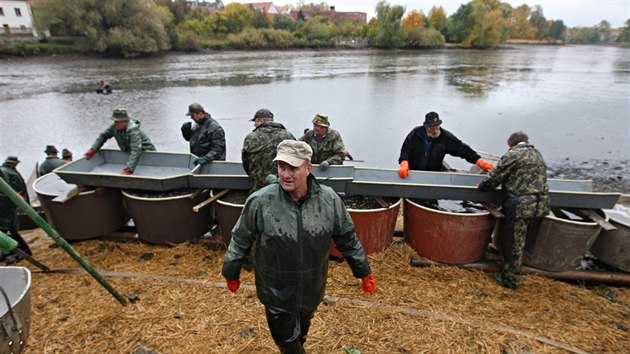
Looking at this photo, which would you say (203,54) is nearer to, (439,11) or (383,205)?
(383,205)

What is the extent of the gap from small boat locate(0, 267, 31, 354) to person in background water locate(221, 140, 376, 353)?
1167 mm

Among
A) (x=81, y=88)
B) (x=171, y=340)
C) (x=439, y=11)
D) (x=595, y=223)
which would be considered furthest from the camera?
(x=439, y=11)

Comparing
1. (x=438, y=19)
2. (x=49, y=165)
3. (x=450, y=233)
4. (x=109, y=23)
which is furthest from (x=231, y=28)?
(x=450, y=233)

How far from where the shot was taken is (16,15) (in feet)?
180

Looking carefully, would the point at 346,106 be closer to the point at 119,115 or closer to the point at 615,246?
the point at 119,115

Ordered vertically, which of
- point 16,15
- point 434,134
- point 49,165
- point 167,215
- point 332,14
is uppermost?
point 332,14

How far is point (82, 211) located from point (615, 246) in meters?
6.72

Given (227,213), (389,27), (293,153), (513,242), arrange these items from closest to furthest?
1. (293,153)
2. (513,242)
3. (227,213)
4. (389,27)

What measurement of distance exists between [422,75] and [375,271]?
29.0 meters

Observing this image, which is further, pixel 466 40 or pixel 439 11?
pixel 439 11

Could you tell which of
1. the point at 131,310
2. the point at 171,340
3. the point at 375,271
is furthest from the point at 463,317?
the point at 131,310

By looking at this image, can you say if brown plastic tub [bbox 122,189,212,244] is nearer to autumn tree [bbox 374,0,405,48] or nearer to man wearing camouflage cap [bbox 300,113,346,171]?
man wearing camouflage cap [bbox 300,113,346,171]

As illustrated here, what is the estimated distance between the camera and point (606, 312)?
12.9 feet

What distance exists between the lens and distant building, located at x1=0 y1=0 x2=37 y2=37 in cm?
5327
